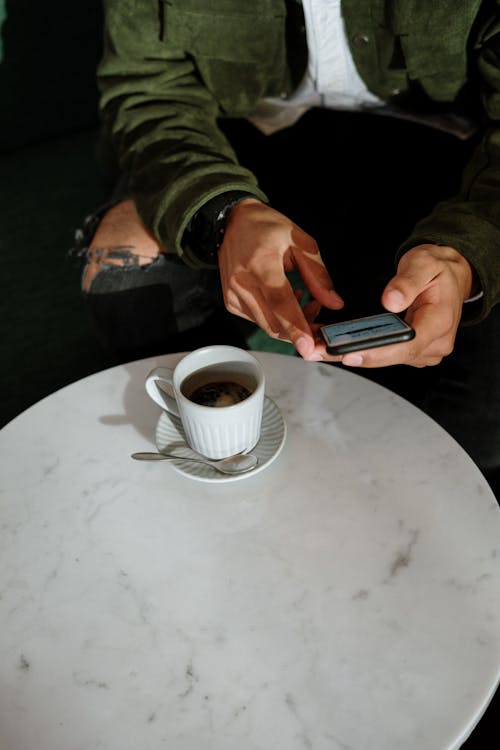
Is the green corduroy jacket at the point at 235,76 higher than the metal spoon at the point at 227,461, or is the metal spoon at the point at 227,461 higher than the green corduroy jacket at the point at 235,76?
the green corduroy jacket at the point at 235,76

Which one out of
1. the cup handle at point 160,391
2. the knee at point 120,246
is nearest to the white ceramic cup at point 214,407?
the cup handle at point 160,391

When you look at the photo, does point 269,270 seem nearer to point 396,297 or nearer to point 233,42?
point 396,297

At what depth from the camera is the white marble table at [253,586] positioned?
1.82 feet

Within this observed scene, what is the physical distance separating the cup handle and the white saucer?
2 cm

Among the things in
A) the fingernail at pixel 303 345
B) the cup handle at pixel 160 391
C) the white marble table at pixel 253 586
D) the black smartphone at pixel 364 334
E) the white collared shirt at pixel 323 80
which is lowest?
the white marble table at pixel 253 586

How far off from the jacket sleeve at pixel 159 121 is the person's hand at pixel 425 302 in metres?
0.29

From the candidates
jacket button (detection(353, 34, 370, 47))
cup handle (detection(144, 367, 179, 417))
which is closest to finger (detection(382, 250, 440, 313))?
cup handle (detection(144, 367, 179, 417))

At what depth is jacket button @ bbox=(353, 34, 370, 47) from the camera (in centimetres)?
98

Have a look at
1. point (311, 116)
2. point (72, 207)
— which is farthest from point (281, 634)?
point (72, 207)

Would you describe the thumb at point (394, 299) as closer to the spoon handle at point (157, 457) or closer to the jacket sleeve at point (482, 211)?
the jacket sleeve at point (482, 211)

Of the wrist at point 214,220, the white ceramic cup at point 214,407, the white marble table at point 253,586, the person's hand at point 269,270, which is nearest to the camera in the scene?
the white marble table at point 253,586

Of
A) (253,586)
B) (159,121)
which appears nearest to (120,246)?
(159,121)

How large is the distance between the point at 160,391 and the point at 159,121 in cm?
51

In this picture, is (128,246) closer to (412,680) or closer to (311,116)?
(311,116)
